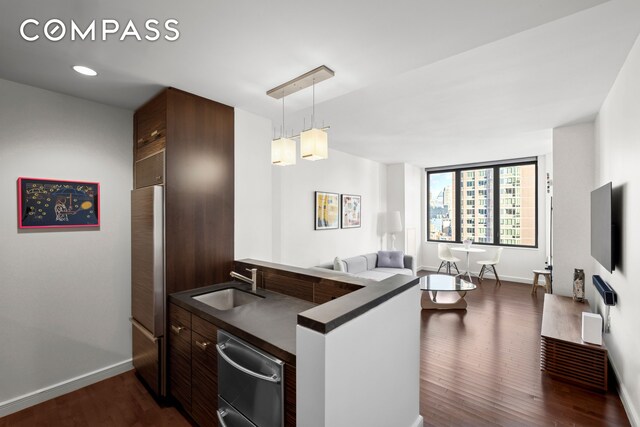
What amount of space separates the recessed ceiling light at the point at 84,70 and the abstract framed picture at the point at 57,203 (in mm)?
909

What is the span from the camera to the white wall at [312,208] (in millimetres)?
4312

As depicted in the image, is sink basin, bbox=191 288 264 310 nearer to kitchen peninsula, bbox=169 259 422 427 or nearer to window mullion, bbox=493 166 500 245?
kitchen peninsula, bbox=169 259 422 427

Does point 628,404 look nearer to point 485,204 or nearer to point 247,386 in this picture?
point 247,386

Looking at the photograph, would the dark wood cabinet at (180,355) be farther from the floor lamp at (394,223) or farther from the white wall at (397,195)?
the white wall at (397,195)

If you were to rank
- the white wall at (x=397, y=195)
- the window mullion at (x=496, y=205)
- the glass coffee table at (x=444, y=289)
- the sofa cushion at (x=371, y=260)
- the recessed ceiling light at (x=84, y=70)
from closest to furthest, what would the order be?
1. the recessed ceiling light at (x=84, y=70)
2. the glass coffee table at (x=444, y=289)
3. the sofa cushion at (x=371, y=260)
4. the window mullion at (x=496, y=205)
5. the white wall at (x=397, y=195)

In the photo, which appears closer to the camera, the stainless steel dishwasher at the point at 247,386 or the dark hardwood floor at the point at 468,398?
the stainless steel dishwasher at the point at 247,386

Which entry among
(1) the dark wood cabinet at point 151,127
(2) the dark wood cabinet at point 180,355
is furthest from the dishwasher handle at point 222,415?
(1) the dark wood cabinet at point 151,127

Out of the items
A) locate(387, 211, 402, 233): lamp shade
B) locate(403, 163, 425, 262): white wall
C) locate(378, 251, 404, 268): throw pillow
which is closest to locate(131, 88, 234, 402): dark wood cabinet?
locate(378, 251, 404, 268): throw pillow

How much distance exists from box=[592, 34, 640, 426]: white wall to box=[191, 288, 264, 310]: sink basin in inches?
107

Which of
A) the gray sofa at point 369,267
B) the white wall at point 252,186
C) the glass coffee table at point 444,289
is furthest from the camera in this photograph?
the gray sofa at point 369,267

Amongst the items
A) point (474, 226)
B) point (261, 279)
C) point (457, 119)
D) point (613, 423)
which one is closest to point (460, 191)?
point (474, 226)

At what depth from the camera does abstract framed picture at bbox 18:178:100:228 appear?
7.32 feet

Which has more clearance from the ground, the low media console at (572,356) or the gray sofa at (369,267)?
the gray sofa at (369,267)

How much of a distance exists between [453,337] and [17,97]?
15.2ft
